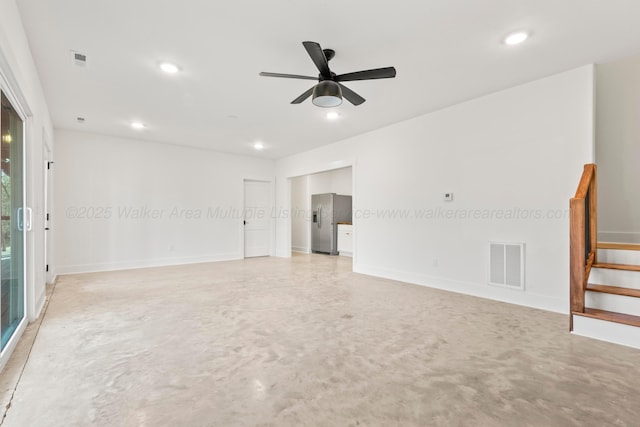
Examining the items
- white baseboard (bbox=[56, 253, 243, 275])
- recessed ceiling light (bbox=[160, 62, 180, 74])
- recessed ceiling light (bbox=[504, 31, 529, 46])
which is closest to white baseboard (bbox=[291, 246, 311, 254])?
white baseboard (bbox=[56, 253, 243, 275])

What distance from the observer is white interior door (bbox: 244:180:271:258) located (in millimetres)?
8117

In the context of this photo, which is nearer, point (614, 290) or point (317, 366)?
point (317, 366)

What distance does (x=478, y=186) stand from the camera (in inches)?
165

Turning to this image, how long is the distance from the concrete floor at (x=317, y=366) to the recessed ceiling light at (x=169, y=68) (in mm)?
2641

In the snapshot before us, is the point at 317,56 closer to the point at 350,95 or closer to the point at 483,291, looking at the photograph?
the point at 350,95

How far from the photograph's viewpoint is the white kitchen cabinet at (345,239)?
8.54 metres

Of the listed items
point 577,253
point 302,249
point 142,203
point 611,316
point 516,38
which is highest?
point 516,38

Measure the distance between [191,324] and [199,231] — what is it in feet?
14.6

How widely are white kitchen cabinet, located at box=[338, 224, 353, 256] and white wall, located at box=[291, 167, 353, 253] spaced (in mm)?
1123

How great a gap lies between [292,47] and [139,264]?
18.4 feet

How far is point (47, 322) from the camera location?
3.15 m

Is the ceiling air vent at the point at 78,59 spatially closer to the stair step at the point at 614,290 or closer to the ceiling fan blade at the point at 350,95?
the ceiling fan blade at the point at 350,95

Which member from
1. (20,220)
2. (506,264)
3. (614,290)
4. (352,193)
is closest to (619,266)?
(614,290)

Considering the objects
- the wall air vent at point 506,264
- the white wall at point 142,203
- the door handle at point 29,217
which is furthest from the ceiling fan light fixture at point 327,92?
the white wall at point 142,203
